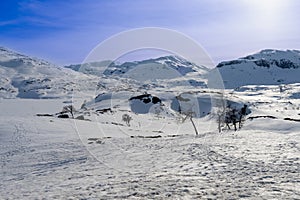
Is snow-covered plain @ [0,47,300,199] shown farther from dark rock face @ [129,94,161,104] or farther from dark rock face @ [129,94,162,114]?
dark rock face @ [129,94,161,104]

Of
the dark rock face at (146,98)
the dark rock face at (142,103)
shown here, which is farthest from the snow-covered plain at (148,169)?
the dark rock face at (146,98)

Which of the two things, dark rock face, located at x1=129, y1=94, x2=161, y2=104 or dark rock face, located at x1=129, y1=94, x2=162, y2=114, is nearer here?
dark rock face, located at x1=129, y1=94, x2=162, y2=114

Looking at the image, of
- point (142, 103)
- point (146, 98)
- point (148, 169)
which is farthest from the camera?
point (146, 98)

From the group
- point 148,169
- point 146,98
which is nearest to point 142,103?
point 146,98

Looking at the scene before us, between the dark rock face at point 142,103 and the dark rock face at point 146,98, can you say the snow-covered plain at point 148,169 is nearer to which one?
the dark rock face at point 142,103

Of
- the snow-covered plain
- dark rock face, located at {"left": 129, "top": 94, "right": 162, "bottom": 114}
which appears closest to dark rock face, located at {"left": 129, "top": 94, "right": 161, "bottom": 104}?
dark rock face, located at {"left": 129, "top": 94, "right": 162, "bottom": 114}

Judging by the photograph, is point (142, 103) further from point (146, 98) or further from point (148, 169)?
point (148, 169)

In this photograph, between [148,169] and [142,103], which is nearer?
[148,169]

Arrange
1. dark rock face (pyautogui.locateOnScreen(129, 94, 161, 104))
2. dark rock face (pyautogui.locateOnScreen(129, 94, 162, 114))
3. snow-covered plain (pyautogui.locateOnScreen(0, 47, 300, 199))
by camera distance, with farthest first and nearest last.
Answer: dark rock face (pyautogui.locateOnScreen(129, 94, 161, 104)), dark rock face (pyautogui.locateOnScreen(129, 94, 162, 114)), snow-covered plain (pyautogui.locateOnScreen(0, 47, 300, 199))

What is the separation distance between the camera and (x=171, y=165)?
20.5m

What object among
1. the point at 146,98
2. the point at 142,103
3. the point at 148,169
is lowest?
the point at 148,169

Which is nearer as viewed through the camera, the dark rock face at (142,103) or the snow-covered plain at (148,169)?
the snow-covered plain at (148,169)

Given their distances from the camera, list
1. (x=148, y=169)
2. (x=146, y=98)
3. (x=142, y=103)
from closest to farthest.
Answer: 1. (x=148, y=169)
2. (x=142, y=103)
3. (x=146, y=98)

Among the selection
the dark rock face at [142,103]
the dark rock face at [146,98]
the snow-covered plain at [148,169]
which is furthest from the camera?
the dark rock face at [146,98]
